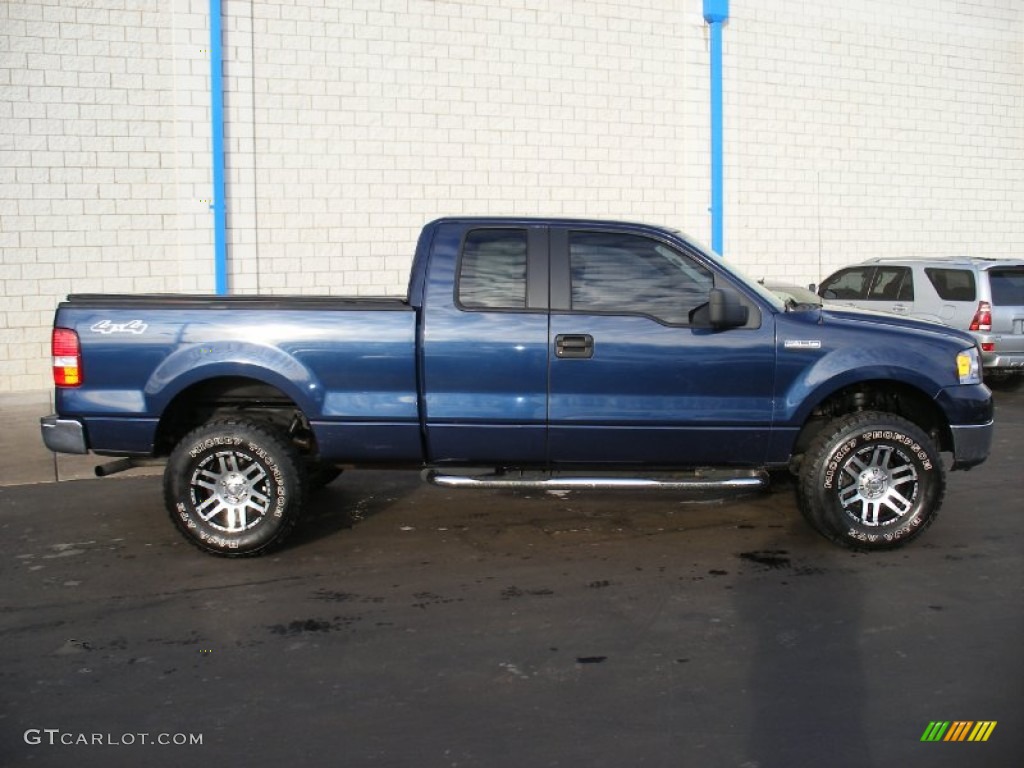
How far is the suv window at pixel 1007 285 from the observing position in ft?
41.2

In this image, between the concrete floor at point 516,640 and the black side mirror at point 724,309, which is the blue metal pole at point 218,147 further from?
the black side mirror at point 724,309

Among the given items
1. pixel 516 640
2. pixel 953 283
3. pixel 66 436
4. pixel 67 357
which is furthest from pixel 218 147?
pixel 516 640

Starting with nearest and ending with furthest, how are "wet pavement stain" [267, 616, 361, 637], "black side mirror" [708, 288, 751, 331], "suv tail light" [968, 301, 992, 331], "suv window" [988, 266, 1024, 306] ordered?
"wet pavement stain" [267, 616, 361, 637]
"black side mirror" [708, 288, 751, 331]
"suv tail light" [968, 301, 992, 331]
"suv window" [988, 266, 1024, 306]

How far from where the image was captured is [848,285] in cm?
1443

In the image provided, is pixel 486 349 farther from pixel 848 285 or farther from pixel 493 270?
pixel 848 285

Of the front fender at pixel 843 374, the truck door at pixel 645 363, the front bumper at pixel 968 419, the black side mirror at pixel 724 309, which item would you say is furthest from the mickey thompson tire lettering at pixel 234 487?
the front bumper at pixel 968 419

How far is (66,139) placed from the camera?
12.5m

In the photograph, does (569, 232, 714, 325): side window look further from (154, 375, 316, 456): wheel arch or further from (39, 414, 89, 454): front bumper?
(39, 414, 89, 454): front bumper

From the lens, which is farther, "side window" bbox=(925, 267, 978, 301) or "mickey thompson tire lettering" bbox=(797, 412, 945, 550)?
"side window" bbox=(925, 267, 978, 301)

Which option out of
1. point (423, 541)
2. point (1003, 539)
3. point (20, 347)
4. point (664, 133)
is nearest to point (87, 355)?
point (423, 541)

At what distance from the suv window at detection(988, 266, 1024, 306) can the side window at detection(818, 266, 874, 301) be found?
5.84 ft

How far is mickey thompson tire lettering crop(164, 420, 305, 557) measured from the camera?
6.14m

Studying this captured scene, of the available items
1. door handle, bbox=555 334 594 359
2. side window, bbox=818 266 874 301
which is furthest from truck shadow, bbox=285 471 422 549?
side window, bbox=818 266 874 301

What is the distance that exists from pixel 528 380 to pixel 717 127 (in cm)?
1145
